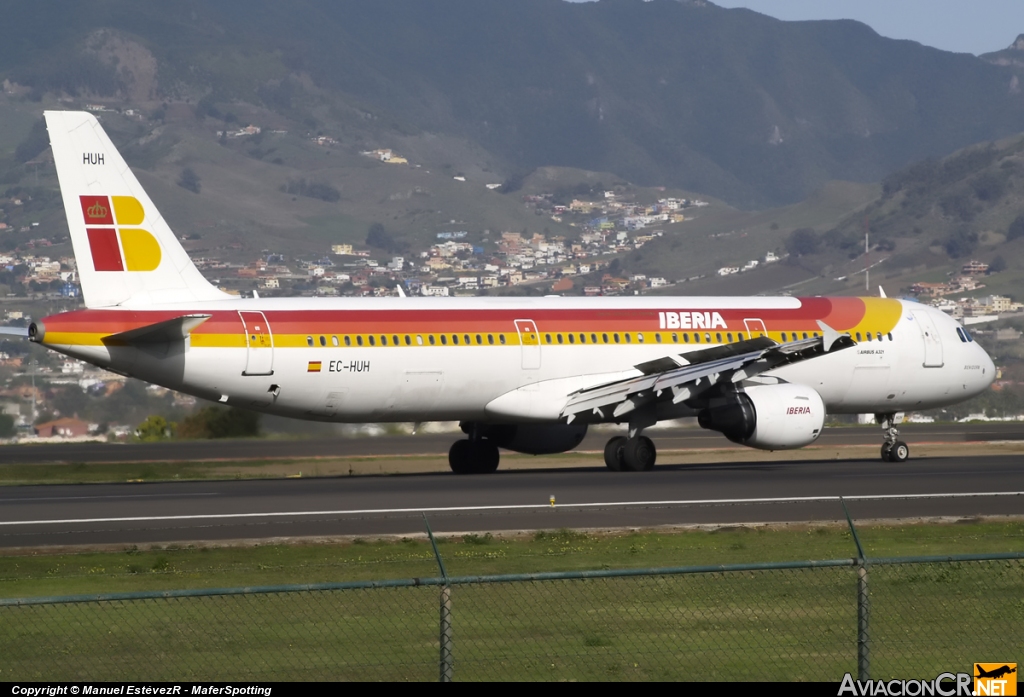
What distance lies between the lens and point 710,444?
51844 mm

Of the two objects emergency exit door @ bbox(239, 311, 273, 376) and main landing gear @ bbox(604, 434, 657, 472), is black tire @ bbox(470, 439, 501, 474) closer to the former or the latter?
main landing gear @ bbox(604, 434, 657, 472)

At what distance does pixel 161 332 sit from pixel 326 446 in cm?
1999

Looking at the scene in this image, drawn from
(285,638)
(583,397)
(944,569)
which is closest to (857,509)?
(944,569)

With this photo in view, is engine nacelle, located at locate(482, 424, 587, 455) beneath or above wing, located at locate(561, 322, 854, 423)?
beneath

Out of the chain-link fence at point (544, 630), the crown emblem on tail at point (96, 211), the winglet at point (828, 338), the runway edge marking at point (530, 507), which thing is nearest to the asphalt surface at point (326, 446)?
the crown emblem on tail at point (96, 211)

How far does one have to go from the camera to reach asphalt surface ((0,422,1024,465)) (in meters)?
47.3

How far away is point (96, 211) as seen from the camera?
3147 centimetres

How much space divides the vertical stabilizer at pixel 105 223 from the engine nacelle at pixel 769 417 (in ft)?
40.2

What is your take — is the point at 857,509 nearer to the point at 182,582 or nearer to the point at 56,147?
the point at 182,582

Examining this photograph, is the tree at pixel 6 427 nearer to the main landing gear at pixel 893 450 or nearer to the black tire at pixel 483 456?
the black tire at pixel 483 456

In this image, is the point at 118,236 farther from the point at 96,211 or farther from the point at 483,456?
the point at 483,456

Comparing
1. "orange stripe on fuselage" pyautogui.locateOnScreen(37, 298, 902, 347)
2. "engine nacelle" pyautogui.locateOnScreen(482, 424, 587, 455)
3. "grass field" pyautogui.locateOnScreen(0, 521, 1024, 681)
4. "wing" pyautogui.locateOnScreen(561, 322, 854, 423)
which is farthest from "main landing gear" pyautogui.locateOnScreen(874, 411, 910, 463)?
"grass field" pyautogui.locateOnScreen(0, 521, 1024, 681)

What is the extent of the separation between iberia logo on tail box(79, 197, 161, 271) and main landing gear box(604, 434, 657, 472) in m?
11.1

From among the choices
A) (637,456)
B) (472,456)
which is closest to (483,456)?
(472,456)
